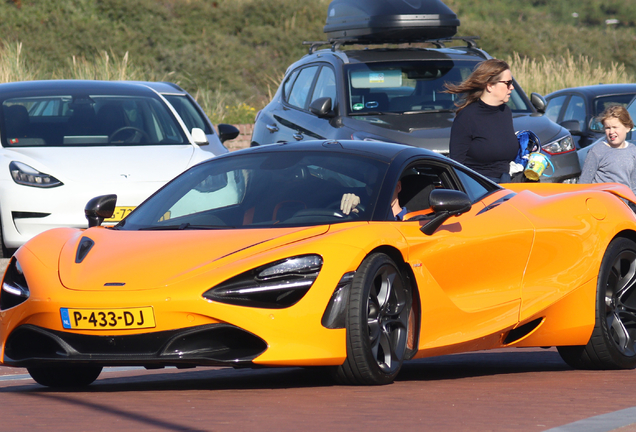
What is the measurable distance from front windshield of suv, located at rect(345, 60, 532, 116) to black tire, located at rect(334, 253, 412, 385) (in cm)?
637

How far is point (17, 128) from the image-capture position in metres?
11.5

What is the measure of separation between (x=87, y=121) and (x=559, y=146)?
478cm

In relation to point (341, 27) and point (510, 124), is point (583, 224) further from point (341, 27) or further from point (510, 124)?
point (341, 27)

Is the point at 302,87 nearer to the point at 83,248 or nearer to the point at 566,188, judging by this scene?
the point at 566,188

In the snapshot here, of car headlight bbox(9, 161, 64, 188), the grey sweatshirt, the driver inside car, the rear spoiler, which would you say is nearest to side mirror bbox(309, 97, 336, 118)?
car headlight bbox(9, 161, 64, 188)

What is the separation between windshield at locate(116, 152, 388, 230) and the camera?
6277 mm

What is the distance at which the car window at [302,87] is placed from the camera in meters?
13.5

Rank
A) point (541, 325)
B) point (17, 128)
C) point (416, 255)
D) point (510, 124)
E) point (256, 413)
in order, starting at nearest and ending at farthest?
1. point (256, 413)
2. point (416, 255)
3. point (541, 325)
4. point (510, 124)
5. point (17, 128)

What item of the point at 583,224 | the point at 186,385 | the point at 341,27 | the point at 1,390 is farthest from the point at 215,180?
the point at 341,27

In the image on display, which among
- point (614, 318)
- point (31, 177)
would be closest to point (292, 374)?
point (614, 318)

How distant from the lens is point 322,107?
12.2 meters

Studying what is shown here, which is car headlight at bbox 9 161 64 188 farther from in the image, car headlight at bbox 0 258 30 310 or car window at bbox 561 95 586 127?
car window at bbox 561 95 586 127

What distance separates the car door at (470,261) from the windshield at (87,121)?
17.6 feet

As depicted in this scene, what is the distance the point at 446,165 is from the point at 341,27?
7166 mm
